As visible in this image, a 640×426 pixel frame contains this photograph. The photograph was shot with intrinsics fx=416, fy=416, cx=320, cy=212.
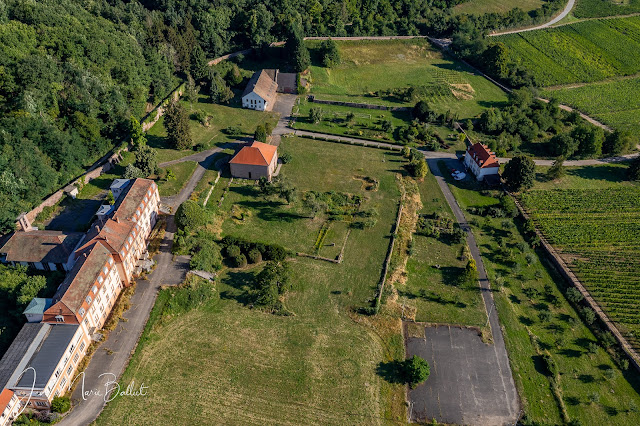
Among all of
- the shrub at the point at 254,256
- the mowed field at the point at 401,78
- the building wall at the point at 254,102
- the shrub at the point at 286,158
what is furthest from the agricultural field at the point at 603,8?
the shrub at the point at 254,256

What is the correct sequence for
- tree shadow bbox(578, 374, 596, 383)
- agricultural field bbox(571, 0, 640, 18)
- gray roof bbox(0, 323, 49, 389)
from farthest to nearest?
1. agricultural field bbox(571, 0, 640, 18)
2. tree shadow bbox(578, 374, 596, 383)
3. gray roof bbox(0, 323, 49, 389)

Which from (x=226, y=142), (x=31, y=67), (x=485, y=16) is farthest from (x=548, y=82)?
(x=31, y=67)

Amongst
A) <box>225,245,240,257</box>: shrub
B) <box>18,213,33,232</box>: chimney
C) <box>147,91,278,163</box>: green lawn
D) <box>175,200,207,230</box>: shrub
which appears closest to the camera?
<box>18,213,33,232</box>: chimney

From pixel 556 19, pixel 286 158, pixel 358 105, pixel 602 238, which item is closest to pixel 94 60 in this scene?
pixel 286 158

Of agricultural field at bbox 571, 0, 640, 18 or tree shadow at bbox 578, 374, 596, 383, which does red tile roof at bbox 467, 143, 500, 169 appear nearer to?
tree shadow at bbox 578, 374, 596, 383

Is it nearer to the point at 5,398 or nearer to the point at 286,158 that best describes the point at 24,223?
the point at 5,398

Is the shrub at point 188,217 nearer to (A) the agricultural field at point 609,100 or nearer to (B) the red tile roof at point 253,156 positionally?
(B) the red tile roof at point 253,156

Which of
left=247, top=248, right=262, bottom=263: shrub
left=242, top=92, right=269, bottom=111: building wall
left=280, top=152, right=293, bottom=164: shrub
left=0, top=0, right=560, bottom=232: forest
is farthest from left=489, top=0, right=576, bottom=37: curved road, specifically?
left=247, top=248, right=262, bottom=263: shrub
